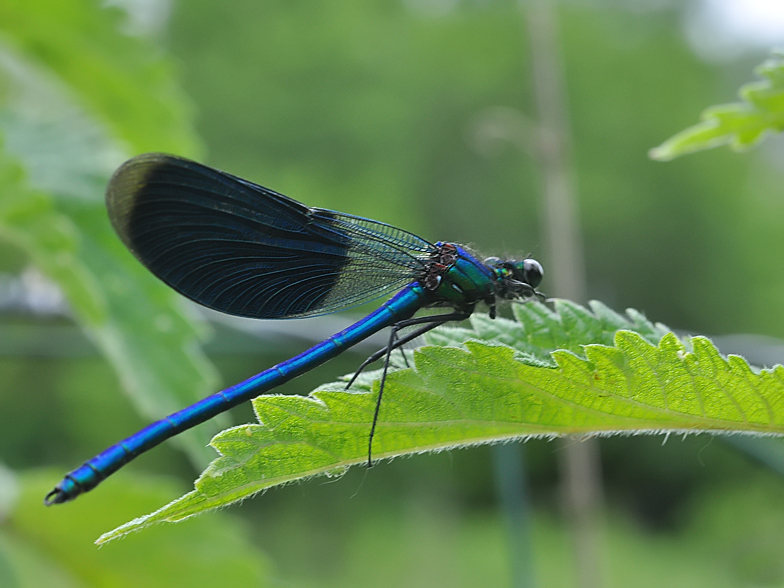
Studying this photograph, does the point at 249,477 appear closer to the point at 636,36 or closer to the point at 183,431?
the point at 183,431

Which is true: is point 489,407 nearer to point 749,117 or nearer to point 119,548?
point 749,117

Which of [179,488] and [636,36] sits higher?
[636,36]

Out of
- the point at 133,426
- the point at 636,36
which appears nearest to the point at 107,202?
the point at 133,426

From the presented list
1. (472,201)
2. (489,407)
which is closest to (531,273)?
(489,407)

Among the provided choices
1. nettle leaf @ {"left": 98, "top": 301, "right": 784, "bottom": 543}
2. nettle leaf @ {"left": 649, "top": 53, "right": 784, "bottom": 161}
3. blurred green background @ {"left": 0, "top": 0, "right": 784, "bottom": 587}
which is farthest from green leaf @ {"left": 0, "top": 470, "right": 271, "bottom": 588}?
blurred green background @ {"left": 0, "top": 0, "right": 784, "bottom": 587}

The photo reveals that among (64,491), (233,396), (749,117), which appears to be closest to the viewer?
(749,117)

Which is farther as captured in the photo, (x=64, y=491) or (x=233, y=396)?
(x=233, y=396)

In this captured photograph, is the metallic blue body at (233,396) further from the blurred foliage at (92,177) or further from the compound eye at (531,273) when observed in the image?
the compound eye at (531,273)
